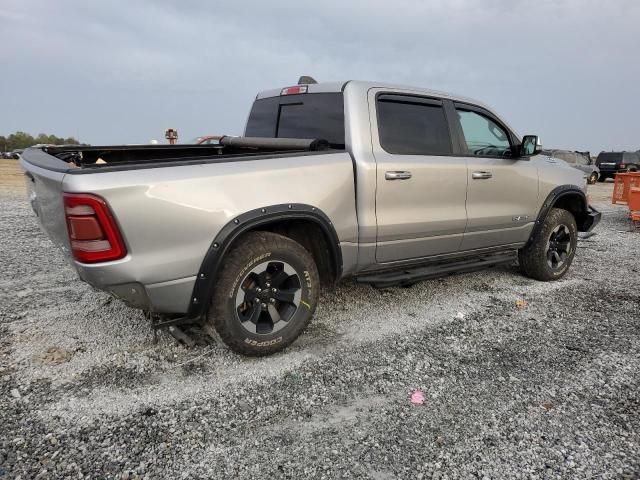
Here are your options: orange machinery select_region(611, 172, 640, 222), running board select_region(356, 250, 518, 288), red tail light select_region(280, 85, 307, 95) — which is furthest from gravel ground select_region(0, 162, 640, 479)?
orange machinery select_region(611, 172, 640, 222)

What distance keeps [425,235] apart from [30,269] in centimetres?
422

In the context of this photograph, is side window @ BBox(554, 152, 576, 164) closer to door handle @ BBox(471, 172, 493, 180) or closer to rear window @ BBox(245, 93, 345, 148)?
door handle @ BBox(471, 172, 493, 180)

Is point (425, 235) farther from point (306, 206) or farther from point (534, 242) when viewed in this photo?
point (534, 242)

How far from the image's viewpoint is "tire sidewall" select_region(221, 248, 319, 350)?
2.96 metres

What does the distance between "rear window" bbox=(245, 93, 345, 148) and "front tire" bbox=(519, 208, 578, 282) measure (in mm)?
2652

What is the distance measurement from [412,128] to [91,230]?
8.41 ft

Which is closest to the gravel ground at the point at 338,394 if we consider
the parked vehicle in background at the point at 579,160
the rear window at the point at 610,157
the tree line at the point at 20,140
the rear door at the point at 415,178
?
the rear door at the point at 415,178

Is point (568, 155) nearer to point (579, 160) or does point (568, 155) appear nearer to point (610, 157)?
point (579, 160)

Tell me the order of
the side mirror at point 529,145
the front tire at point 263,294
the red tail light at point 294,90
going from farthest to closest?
the side mirror at point 529,145 → the red tail light at point 294,90 → the front tire at point 263,294

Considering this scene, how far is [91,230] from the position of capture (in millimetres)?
2475

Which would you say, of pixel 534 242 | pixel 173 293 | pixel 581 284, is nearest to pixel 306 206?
pixel 173 293

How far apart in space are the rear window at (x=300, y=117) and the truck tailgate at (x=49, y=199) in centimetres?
196

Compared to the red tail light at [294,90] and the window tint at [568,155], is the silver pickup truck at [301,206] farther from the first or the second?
the window tint at [568,155]

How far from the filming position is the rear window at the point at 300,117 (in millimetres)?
3686
